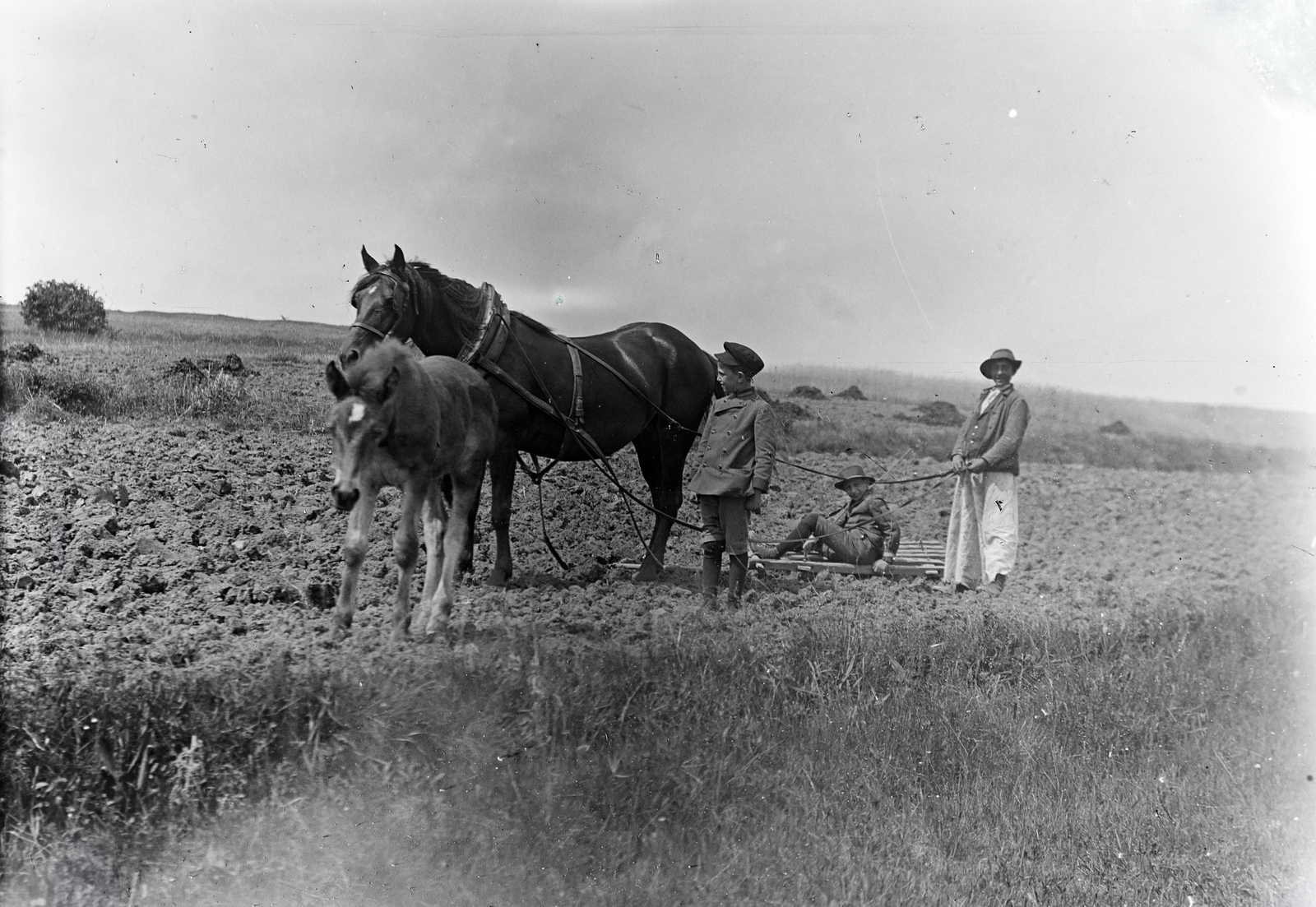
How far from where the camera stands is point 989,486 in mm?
5707

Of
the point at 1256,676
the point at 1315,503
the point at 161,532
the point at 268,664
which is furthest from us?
the point at 1315,503

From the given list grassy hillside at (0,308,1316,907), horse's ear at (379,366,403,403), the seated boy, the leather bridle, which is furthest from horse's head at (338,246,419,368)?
the seated boy

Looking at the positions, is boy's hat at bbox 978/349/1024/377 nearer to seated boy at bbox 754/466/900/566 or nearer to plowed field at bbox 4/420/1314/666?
seated boy at bbox 754/466/900/566

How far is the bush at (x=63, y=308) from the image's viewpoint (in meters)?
4.01

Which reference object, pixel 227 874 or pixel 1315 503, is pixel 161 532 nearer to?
pixel 227 874

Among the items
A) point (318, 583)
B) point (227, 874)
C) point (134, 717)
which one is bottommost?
point (227, 874)

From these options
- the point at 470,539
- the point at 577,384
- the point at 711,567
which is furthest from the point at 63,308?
the point at 711,567

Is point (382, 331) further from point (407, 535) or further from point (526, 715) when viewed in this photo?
point (526, 715)

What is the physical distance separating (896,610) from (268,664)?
3401 mm

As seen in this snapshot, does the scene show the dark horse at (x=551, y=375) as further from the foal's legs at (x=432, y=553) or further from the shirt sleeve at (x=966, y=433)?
the shirt sleeve at (x=966, y=433)

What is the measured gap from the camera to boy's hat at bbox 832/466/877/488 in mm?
5953

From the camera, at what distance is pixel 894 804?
12.0 feet

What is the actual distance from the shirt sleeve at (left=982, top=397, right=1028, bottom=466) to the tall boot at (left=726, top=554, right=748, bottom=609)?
A: 1797 millimetres

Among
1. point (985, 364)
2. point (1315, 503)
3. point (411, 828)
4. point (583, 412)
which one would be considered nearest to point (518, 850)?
point (411, 828)
